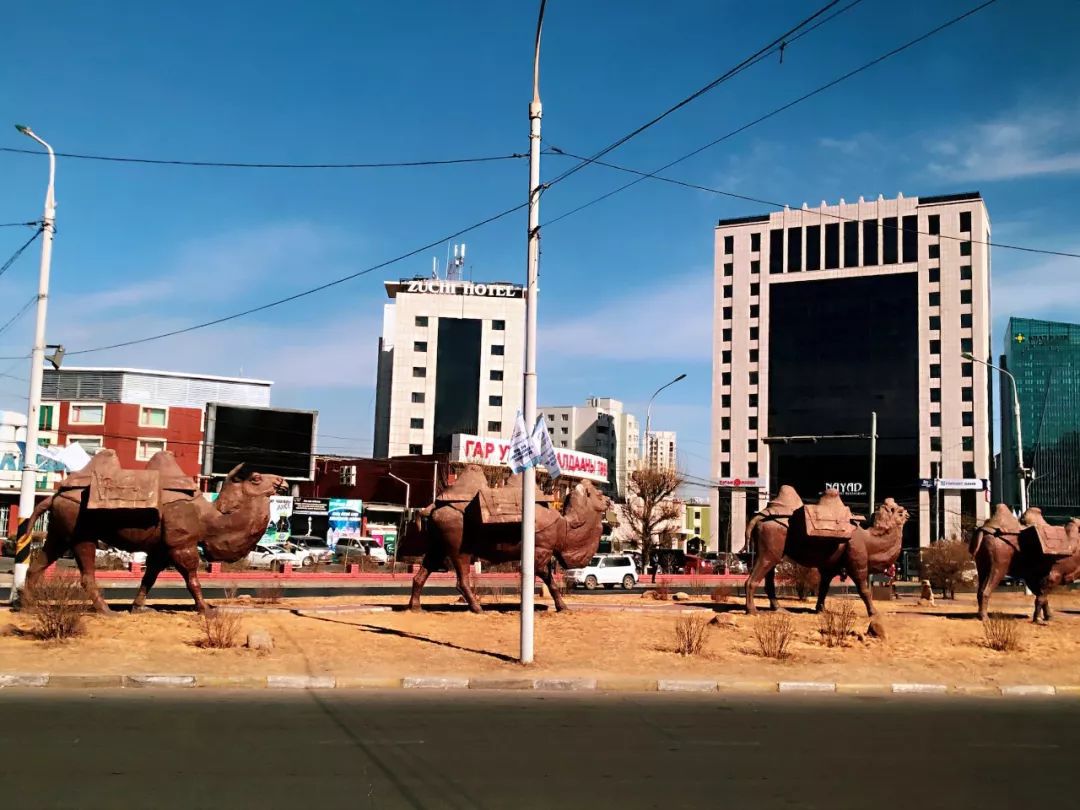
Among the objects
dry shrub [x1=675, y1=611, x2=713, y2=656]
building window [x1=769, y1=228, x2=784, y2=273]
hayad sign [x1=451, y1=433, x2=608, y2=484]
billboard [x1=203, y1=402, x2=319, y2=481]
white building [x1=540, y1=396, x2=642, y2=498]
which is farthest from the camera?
white building [x1=540, y1=396, x2=642, y2=498]

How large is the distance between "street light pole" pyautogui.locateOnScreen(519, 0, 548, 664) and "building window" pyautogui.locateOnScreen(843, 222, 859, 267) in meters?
83.8

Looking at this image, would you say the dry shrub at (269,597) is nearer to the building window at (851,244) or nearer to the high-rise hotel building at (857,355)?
the high-rise hotel building at (857,355)

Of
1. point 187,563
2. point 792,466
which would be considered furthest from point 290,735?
point 792,466

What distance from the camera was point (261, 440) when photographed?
6309cm

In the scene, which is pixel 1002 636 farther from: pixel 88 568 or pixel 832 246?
pixel 832 246

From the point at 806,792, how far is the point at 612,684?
18.3ft

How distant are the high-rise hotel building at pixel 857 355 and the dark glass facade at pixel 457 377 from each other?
25.3 m

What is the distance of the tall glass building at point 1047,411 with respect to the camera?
87000 millimetres

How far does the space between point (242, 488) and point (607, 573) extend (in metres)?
26.5

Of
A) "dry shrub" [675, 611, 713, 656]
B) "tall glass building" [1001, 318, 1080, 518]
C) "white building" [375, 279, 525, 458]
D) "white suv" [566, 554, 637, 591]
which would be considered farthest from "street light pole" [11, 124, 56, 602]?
"tall glass building" [1001, 318, 1080, 518]

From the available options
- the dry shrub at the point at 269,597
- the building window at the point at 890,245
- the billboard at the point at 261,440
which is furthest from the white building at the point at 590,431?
the dry shrub at the point at 269,597

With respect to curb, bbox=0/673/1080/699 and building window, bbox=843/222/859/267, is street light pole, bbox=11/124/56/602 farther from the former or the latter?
building window, bbox=843/222/859/267

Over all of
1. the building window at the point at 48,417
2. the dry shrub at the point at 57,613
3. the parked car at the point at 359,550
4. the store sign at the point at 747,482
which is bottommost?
the parked car at the point at 359,550

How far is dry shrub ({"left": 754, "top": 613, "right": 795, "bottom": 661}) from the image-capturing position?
49.8ft
